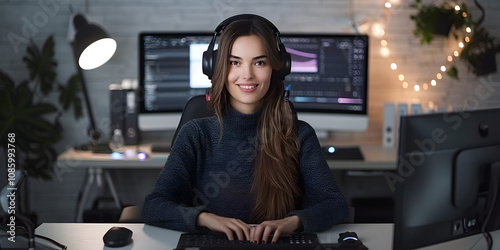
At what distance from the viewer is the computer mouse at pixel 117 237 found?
1686mm

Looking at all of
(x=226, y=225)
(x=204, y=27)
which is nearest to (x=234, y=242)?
(x=226, y=225)

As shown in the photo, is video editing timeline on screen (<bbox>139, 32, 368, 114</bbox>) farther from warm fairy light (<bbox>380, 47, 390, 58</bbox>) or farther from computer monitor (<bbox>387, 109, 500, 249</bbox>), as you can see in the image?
computer monitor (<bbox>387, 109, 500, 249</bbox>)

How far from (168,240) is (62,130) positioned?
6.35ft

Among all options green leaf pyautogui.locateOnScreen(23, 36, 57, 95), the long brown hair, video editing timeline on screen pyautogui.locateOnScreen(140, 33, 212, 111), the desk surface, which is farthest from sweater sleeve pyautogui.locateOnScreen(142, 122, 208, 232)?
green leaf pyautogui.locateOnScreen(23, 36, 57, 95)

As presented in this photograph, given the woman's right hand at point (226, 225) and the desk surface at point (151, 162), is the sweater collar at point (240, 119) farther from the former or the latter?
the desk surface at point (151, 162)

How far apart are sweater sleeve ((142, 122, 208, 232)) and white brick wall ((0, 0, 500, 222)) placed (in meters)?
1.49

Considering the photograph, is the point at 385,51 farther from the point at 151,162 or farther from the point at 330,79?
the point at 151,162

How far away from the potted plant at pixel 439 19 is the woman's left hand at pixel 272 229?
1899 millimetres

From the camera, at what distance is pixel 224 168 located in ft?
6.54

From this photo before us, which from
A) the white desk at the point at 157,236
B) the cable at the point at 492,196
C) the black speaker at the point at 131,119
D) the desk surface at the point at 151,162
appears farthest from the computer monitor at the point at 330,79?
the cable at the point at 492,196

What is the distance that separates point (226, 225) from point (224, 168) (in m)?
0.30

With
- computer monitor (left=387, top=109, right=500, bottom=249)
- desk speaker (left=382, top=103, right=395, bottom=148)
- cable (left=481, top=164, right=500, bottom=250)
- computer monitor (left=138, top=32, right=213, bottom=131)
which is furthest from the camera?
desk speaker (left=382, top=103, right=395, bottom=148)

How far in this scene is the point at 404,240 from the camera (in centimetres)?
146

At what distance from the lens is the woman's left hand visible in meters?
1.69
